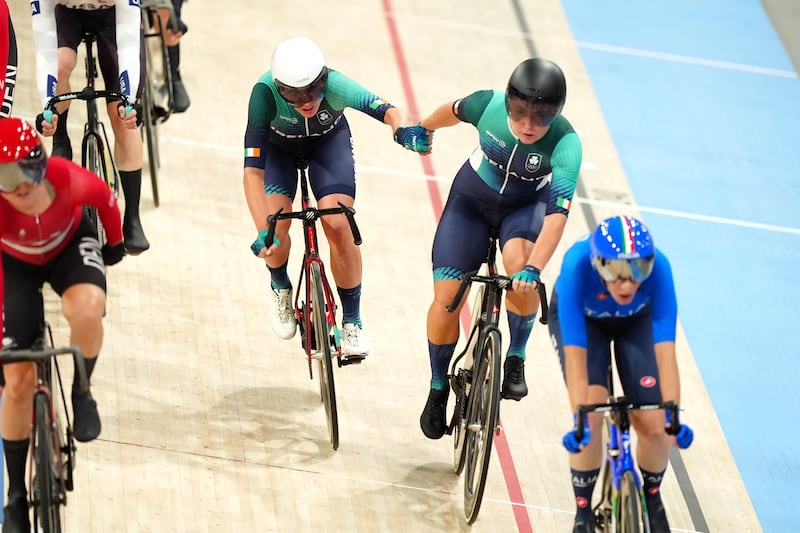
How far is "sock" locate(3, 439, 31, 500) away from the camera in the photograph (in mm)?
4074

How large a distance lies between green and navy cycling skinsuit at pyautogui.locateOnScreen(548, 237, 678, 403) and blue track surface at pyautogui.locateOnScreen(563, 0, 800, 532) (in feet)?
5.06

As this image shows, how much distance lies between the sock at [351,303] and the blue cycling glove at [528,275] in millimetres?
1148

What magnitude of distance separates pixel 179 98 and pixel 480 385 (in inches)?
139

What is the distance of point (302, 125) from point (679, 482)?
231 centimetres

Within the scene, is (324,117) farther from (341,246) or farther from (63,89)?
(63,89)

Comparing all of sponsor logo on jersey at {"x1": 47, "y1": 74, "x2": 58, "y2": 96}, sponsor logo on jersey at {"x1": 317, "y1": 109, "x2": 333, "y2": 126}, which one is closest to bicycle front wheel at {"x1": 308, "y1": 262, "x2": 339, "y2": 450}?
sponsor logo on jersey at {"x1": 317, "y1": 109, "x2": 333, "y2": 126}

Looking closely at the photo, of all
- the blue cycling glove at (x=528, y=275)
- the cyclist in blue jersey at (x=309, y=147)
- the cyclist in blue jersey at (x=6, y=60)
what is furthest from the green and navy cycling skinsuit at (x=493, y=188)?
the cyclist in blue jersey at (x=6, y=60)

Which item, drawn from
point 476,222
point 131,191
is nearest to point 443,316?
point 476,222

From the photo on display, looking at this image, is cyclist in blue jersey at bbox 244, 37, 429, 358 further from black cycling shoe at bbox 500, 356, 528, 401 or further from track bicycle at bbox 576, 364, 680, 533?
track bicycle at bbox 576, 364, 680, 533

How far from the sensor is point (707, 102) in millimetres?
8992

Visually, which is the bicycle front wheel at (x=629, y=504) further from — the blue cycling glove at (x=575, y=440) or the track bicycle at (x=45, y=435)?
the track bicycle at (x=45, y=435)

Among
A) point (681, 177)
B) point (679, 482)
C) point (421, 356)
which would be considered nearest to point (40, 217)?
point (421, 356)

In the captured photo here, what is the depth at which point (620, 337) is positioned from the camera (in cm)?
423

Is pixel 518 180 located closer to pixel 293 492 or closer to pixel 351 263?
pixel 351 263
